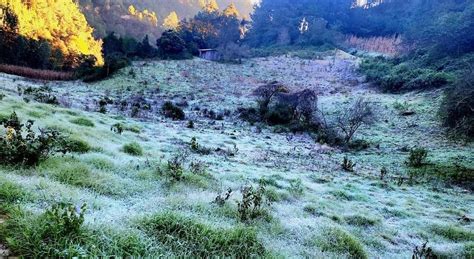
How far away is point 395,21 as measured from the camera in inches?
2258

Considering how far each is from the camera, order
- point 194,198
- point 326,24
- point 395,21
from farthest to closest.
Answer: point 326,24, point 395,21, point 194,198

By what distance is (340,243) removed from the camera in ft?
18.1

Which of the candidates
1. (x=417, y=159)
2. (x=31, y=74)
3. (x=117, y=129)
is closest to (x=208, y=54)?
(x=31, y=74)

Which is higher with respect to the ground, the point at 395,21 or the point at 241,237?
the point at 395,21

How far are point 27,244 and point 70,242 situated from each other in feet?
1.29

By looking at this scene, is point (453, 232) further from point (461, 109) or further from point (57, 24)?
point (57, 24)

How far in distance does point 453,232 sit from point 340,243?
3.17 metres

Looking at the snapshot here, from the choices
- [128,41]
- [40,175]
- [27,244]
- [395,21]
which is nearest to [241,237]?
[27,244]

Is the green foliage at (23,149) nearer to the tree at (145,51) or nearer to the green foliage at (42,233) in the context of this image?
the green foliage at (42,233)

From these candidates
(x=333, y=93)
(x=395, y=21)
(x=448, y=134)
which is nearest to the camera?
(x=448, y=134)

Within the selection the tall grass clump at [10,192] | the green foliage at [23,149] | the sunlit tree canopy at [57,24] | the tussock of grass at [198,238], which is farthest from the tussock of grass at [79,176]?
the sunlit tree canopy at [57,24]

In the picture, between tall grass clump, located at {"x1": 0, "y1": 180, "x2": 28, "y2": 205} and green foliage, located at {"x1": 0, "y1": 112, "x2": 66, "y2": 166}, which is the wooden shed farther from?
tall grass clump, located at {"x1": 0, "y1": 180, "x2": 28, "y2": 205}

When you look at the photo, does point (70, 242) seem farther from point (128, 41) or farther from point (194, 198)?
point (128, 41)

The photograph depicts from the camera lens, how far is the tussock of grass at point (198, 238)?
4297 millimetres
